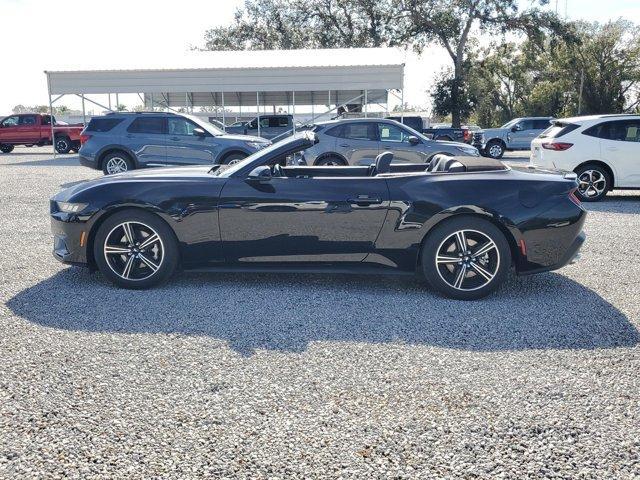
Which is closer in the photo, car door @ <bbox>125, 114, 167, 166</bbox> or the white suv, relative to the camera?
the white suv

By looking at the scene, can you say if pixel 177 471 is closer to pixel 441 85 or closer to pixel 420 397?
pixel 420 397

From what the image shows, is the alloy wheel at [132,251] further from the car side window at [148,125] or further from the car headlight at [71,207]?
the car side window at [148,125]

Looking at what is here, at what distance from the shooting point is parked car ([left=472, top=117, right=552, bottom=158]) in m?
24.1

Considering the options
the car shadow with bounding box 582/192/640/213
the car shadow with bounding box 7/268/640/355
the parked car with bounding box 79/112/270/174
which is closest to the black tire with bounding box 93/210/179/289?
the car shadow with bounding box 7/268/640/355

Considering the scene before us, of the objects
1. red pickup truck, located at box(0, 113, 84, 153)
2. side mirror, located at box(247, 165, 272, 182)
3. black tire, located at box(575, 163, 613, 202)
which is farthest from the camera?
red pickup truck, located at box(0, 113, 84, 153)

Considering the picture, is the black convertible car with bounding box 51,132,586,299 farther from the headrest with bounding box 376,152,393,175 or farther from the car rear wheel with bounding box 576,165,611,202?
the car rear wheel with bounding box 576,165,611,202

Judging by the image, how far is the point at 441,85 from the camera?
122ft

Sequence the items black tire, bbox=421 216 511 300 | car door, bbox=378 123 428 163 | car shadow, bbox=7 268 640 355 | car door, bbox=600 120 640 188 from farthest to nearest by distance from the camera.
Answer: car door, bbox=378 123 428 163, car door, bbox=600 120 640 188, black tire, bbox=421 216 511 300, car shadow, bbox=7 268 640 355

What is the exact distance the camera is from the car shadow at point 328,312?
161 inches

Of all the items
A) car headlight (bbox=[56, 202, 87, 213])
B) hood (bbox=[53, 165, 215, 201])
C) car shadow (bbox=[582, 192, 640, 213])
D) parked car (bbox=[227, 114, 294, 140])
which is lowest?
car shadow (bbox=[582, 192, 640, 213])

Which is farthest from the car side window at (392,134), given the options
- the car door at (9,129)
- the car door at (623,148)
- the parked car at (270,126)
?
the car door at (9,129)

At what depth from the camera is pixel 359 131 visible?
12711mm

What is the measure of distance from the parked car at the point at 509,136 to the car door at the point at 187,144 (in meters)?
13.5

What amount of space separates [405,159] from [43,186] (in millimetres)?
7980
